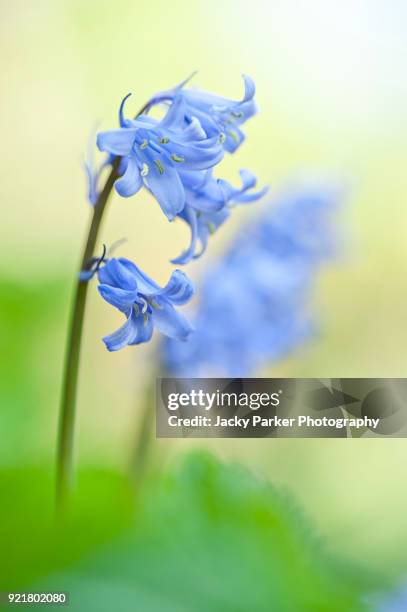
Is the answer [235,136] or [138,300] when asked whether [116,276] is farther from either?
[235,136]

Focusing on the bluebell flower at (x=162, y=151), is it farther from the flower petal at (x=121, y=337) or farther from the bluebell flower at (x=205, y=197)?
the flower petal at (x=121, y=337)

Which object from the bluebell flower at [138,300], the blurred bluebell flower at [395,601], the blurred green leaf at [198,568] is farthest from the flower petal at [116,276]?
the blurred bluebell flower at [395,601]

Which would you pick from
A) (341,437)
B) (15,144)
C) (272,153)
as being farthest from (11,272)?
(341,437)

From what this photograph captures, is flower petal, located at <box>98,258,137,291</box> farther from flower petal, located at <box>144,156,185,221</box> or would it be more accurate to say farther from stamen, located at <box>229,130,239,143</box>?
stamen, located at <box>229,130,239,143</box>

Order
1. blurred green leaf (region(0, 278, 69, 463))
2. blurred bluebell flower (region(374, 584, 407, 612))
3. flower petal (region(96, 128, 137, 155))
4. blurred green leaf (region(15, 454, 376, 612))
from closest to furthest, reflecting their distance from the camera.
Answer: blurred green leaf (region(15, 454, 376, 612)), flower petal (region(96, 128, 137, 155)), blurred bluebell flower (region(374, 584, 407, 612)), blurred green leaf (region(0, 278, 69, 463))

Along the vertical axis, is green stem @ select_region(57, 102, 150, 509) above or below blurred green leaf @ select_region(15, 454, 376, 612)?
above

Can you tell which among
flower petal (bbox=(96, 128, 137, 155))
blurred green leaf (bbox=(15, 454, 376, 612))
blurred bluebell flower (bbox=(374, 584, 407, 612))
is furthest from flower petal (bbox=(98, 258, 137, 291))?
blurred bluebell flower (bbox=(374, 584, 407, 612))

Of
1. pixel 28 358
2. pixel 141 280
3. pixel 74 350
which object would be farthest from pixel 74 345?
pixel 28 358

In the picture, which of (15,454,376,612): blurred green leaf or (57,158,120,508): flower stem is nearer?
(15,454,376,612): blurred green leaf
